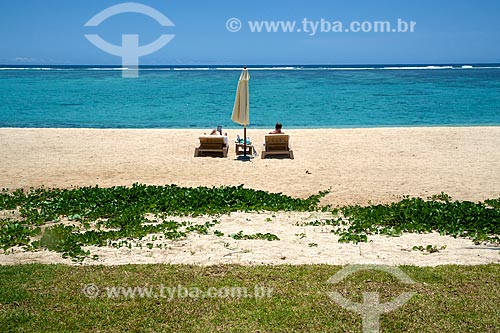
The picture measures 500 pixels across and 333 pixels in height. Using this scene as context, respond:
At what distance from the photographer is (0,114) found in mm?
32469

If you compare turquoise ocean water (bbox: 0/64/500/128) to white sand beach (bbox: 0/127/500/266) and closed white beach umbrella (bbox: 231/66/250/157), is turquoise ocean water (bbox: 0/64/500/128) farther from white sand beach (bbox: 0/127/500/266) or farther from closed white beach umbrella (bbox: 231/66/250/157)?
closed white beach umbrella (bbox: 231/66/250/157)

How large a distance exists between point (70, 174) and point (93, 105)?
86.7 feet

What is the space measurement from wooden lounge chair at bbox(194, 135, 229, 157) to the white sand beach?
425mm

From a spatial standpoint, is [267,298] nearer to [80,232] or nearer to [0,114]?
[80,232]

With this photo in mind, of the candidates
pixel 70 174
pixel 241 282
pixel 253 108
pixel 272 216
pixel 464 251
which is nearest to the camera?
pixel 241 282

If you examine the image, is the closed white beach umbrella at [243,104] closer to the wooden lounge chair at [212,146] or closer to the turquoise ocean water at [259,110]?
the wooden lounge chair at [212,146]

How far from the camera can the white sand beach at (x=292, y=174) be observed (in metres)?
7.26

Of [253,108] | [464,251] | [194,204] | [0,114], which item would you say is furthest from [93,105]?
[464,251]

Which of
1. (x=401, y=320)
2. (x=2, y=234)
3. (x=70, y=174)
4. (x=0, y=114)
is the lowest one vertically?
(x=401, y=320)

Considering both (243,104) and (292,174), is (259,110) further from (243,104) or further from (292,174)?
Result: (292,174)

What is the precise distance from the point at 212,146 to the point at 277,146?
1.91 meters

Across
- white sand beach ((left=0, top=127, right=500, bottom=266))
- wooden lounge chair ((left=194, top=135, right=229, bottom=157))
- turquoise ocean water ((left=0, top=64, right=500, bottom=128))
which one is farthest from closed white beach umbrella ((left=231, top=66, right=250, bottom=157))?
turquoise ocean water ((left=0, top=64, right=500, bottom=128))

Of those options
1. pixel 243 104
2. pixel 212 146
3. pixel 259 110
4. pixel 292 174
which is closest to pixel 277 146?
pixel 243 104

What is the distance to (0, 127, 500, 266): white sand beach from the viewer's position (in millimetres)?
7262
